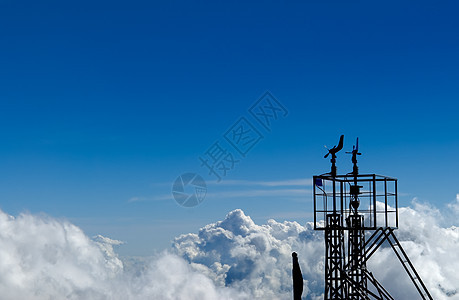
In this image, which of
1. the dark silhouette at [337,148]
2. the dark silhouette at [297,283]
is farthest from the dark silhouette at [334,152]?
the dark silhouette at [297,283]

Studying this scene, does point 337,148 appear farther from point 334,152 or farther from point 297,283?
point 297,283

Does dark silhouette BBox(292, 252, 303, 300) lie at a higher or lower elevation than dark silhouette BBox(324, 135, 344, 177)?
lower

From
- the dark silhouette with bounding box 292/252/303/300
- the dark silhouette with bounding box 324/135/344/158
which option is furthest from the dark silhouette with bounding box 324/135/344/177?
the dark silhouette with bounding box 292/252/303/300

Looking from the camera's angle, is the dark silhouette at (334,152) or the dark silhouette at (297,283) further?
the dark silhouette at (334,152)

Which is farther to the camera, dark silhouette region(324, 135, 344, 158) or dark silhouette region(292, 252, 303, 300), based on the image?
dark silhouette region(324, 135, 344, 158)

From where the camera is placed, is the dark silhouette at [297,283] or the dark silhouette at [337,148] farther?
the dark silhouette at [337,148]

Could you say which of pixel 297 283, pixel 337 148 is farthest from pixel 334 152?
pixel 297 283

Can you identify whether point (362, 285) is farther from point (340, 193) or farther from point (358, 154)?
point (358, 154)

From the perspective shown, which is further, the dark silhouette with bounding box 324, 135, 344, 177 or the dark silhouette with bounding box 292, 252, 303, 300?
the dark silhouette with bounding box 324, 135, 344, 177

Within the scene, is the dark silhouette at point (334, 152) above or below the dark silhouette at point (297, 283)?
above

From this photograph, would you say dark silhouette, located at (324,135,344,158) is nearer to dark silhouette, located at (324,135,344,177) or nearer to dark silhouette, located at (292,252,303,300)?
dark silhouette, located at (324,135,344,177)

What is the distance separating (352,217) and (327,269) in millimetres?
5316

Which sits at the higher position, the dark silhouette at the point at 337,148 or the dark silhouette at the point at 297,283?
the dark silhouette at the point at 337,148

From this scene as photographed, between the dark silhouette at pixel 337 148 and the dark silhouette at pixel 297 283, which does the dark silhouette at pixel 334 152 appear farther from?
the dark silhouette at pixel 297 283
